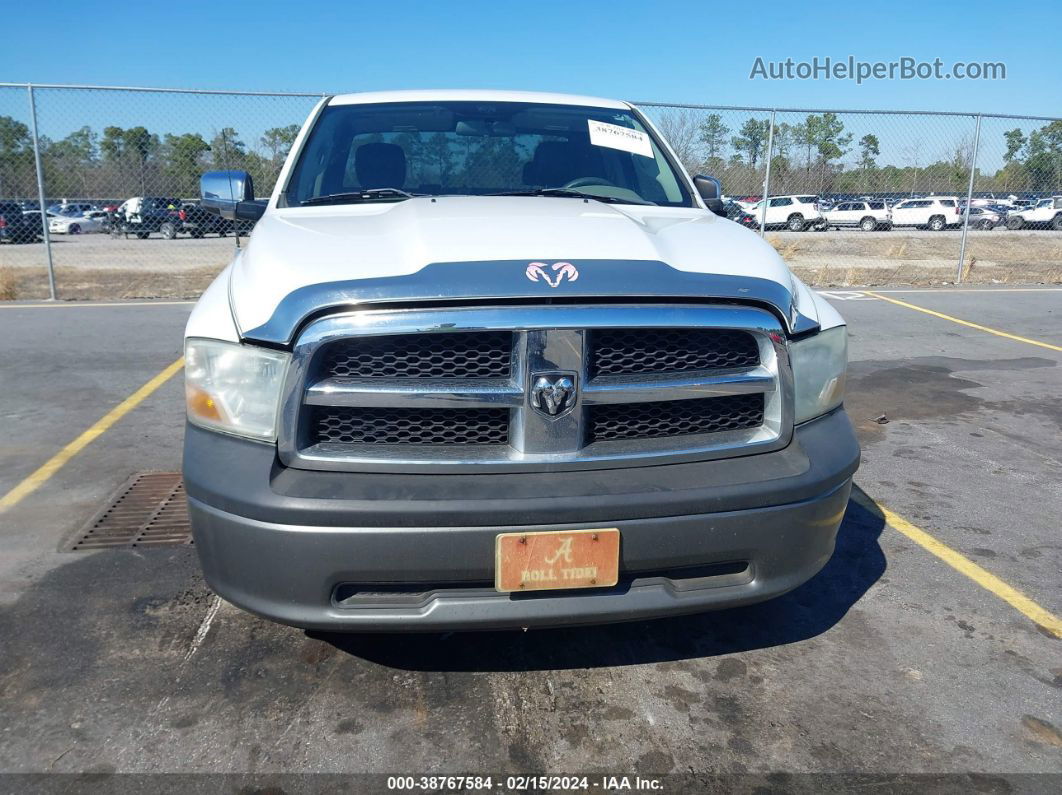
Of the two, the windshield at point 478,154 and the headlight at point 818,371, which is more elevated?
the windshield at point 478,154

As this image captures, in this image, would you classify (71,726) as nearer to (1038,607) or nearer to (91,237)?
(1038,607)

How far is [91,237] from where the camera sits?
29.7 metres

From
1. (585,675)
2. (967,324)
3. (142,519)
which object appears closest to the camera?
(585,675)

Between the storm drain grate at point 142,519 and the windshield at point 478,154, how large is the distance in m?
1.49

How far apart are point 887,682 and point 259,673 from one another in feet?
6.43

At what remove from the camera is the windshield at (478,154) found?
3744 millimetres

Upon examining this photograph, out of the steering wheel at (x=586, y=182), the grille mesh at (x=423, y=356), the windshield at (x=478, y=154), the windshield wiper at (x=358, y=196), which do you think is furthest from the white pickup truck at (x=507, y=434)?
the steering wheel at (x=586, y=182)

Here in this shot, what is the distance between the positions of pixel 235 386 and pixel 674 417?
4.03ft

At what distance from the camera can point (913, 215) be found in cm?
3703

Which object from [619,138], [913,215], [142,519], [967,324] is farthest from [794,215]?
[142,519]

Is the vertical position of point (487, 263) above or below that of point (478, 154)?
below

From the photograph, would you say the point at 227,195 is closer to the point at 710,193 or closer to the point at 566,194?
the point at 566,194

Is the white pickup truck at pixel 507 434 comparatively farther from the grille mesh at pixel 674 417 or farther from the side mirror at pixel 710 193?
the side mirror at pixel 710 193

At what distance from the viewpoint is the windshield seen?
374 centimetres
